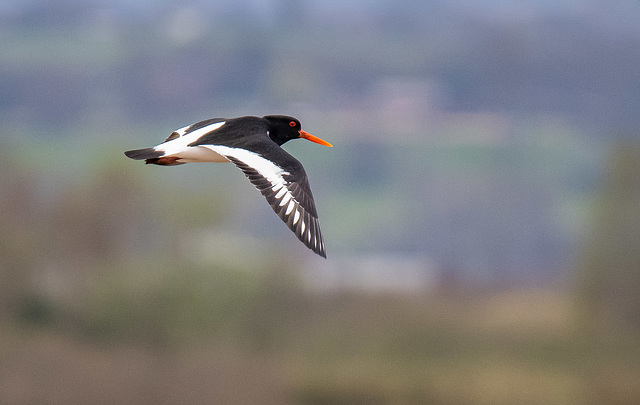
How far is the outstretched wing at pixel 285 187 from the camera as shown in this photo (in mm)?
8070

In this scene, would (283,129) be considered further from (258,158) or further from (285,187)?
(285,187)

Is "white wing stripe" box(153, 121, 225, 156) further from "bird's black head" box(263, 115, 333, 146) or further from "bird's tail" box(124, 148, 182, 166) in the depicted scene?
"bird's black head" box(263, 115, 333, 146)

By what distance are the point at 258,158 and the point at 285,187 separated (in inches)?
15.4

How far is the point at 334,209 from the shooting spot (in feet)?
298

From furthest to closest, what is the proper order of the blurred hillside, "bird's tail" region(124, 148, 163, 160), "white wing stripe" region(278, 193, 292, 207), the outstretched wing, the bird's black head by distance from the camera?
the blurred hillside < the bird's black head < "bird's tail" region(124, 148, 163, 160) < "white wing stripe" region(278, 193, 292, 207) < the outstretched wing

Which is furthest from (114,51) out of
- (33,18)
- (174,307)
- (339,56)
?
(174,307)

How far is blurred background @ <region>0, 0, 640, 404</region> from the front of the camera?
3928 centimetres

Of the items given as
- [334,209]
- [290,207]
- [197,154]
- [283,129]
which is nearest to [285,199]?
[290,207]

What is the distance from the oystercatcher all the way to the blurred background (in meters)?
26.2

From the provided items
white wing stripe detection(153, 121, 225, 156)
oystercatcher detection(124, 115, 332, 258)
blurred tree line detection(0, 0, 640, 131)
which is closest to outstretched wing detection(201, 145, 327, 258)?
oystercatcher detection(124, 115, 332, 258)

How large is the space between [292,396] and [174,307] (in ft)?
22.0

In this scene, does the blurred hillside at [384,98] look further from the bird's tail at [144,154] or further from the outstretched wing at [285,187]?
the outstretched wing at [285,187]

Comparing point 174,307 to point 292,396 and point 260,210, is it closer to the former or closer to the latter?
point 292,396

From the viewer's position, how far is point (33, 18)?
142000 millimetres
